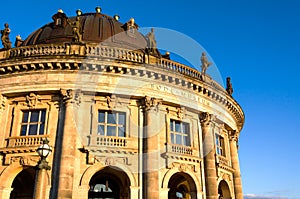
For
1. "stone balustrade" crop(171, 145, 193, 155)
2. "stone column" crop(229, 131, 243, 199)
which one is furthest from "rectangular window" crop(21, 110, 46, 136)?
"stone column" crop(229, 131, 243, 199)

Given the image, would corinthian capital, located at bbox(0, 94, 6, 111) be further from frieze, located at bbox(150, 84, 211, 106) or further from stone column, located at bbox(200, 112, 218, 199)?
stone column, located at bbox(200, 112, 218, 199)

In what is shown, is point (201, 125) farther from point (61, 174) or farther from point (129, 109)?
point (61, 174)

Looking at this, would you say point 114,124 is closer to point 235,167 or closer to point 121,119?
point 121,119

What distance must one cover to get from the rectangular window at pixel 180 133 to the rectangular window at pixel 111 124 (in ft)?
12.7

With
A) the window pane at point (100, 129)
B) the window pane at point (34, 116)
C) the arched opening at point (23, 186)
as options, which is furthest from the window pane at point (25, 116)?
the window pane at point (100, 129)

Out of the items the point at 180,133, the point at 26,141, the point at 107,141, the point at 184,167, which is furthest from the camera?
the point at 180,133

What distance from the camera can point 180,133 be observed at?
24562 mm

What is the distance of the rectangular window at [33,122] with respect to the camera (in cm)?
2180

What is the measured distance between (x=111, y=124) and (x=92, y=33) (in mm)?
10558

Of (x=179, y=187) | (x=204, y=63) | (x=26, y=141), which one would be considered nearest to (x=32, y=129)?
(x=26, y=141)

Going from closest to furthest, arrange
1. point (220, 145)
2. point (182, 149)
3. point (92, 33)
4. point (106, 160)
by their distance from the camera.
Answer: point (106, 160) < point (182, 149) < point (220, 145) < point (92, 33)

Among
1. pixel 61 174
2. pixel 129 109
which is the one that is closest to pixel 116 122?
pixel 129 109

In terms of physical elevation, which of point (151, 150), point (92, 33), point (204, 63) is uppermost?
point (92, 33)

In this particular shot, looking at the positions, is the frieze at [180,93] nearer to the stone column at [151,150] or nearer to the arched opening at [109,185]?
the stone column at [151,150]
